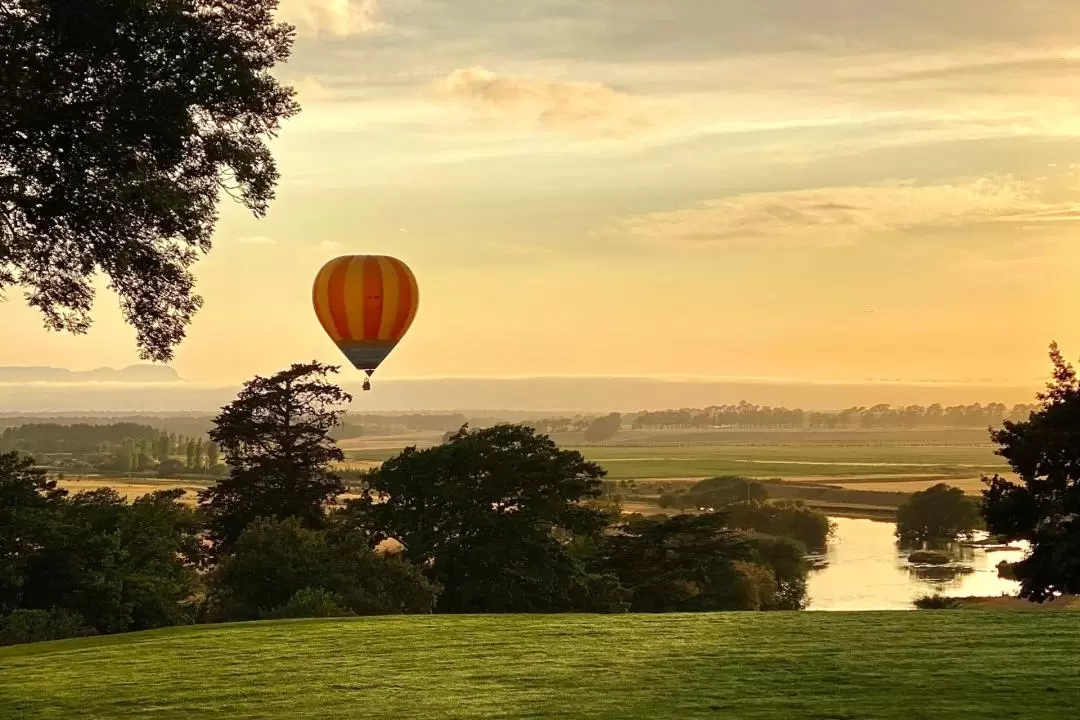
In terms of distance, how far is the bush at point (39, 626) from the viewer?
3269 cm

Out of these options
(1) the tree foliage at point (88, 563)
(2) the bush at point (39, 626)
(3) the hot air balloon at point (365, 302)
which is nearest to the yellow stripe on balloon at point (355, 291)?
(3) the hot air balloon at point (365, 302)

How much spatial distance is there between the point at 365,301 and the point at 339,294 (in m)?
0.69

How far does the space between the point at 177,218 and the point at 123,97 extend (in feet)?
6.28

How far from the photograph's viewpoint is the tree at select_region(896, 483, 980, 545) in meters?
109

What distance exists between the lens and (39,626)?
33531 mm

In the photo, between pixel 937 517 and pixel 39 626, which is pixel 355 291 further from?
pixel 937 517

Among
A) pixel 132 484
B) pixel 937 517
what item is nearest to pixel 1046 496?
pixel 937 517

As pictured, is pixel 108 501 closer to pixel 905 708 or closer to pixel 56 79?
pixel 56 79

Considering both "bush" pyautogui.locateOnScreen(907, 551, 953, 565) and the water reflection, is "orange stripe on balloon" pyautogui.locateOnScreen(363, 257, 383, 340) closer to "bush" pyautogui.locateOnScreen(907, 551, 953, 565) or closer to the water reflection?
the water reflection

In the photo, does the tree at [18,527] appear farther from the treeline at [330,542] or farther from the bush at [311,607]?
the bush at [311,607]

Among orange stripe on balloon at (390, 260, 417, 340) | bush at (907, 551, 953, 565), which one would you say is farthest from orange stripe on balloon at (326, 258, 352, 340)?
bush at (907, 551, 953, 565)

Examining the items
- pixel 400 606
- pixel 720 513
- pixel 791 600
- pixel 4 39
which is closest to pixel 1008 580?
pixel 791 600

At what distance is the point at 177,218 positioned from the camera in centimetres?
1561

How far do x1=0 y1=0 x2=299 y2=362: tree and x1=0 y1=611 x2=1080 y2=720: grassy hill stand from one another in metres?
5.62
